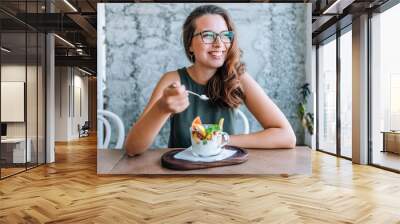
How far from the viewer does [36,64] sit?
6.96m

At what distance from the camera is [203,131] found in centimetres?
463

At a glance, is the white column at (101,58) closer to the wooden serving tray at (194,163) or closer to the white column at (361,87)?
the wooden serving tray at (194,163)

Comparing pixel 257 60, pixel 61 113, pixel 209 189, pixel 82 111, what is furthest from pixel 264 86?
pixel 82 111

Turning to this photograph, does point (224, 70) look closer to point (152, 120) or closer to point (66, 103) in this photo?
point (152, 120)

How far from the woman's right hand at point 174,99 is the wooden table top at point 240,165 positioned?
0.53 meters

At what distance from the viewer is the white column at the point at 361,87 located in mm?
7203

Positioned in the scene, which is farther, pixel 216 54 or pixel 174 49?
pixel 174 49

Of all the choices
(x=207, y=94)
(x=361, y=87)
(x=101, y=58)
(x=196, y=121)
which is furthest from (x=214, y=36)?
(x=361, y=87)

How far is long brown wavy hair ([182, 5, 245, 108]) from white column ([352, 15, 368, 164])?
11.7 feet

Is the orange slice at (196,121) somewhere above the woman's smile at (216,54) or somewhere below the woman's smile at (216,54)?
below

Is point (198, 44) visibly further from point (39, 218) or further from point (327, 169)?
point (327, 169)

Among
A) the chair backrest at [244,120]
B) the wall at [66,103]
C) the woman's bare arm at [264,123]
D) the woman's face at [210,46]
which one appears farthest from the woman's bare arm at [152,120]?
the wall at [66,103]

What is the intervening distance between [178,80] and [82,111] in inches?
527

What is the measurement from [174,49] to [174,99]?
64 cm
